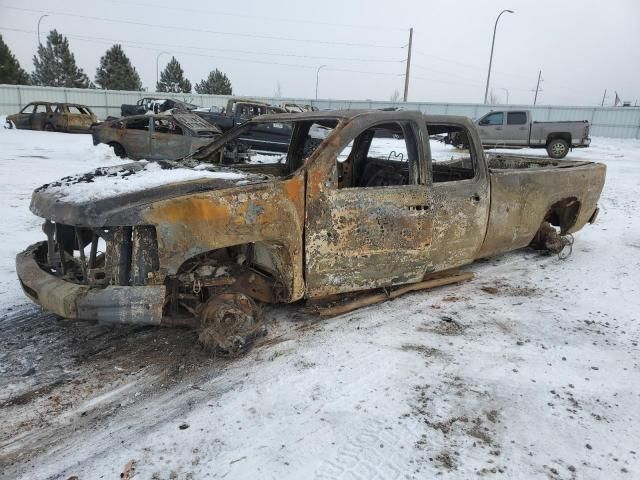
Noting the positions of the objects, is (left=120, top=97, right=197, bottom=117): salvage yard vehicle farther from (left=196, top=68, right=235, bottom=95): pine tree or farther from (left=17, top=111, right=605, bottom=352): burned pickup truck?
(left=196, top=68, right=235, bottom=95): pine tree

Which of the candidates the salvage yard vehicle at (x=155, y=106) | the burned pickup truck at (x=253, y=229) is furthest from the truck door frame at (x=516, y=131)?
the burned pickup truck at (x=253, y=229)

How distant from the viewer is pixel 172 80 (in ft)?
198

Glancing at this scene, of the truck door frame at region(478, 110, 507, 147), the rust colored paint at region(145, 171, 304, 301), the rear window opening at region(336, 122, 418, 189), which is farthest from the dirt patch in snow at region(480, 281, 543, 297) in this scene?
the truck door frame at region(478, 110, 507, 147)

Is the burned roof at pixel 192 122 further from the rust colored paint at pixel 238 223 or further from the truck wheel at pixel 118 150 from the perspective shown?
the rust colored paint at pixel 238 223

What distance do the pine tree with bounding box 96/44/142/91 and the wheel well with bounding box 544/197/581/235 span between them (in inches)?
2205

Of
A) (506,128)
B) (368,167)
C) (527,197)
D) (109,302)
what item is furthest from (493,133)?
(109,302)

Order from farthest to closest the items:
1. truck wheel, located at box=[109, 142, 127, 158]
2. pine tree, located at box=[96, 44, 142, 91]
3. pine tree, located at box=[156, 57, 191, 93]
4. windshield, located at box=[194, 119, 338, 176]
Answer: pine tree, located at box=[156, 57, 191, 93], pine tree, located at box=[96, 44, 142, 91], truck wheel, located at box=[109, 142, 127, 158], windshield, located at box=[194, 119, 338, 176]

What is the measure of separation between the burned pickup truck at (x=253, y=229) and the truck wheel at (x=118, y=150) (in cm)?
907

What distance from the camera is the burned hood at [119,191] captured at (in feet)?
8.86

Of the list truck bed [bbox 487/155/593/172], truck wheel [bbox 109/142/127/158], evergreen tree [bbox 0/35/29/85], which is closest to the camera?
truck bed [bbox 487/155/593/172]

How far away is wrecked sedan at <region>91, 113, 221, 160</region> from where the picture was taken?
1097 cm

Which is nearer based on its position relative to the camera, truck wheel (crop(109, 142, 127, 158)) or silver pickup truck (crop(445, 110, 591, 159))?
truck wheel (crop(109, 142, 127, 158))

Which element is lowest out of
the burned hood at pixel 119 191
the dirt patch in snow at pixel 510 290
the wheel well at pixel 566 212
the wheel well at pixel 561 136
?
the dirt patch in snow at pixel 510 290

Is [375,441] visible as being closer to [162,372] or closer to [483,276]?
[162,372]
